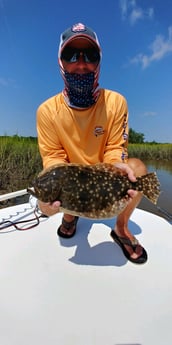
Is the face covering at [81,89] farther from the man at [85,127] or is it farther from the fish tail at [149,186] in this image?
the fish tail at [149,186]

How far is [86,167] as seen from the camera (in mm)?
1651

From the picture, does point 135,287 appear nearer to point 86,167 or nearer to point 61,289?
point 61,289

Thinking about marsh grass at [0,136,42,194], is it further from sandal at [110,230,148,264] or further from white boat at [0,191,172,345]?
sandal at [110,230,148,264]

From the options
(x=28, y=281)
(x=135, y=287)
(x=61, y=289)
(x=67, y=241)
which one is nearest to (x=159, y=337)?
(x=135, y=287)

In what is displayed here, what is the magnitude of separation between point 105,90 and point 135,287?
163cm

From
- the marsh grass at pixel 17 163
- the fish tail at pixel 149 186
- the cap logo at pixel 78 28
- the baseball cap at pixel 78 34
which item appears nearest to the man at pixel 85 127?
the baseball cap at pixel 78 34

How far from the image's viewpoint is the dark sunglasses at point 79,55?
2051 millimetres

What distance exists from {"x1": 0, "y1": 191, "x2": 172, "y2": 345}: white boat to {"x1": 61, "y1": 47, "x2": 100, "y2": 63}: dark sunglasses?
147cm

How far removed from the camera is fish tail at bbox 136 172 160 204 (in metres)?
1.71

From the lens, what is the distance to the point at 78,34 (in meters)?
1.97

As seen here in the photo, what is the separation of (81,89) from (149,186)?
0.99m

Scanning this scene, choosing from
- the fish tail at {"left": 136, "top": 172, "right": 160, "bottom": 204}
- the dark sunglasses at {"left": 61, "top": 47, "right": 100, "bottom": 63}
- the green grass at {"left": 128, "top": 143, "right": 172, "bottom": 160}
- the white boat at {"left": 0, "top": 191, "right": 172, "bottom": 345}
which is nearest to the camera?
the white boat at {"left": 0, "top": 191, "right": 172, "bottom": 345}

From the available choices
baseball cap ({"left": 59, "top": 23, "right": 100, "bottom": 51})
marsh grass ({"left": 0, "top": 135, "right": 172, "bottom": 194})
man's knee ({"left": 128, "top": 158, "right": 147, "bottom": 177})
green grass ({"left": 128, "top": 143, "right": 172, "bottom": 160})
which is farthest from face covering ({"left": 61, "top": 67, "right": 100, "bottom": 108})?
green grass ({"left": 128, "top": 143, "right": 172, "bottom": 160})

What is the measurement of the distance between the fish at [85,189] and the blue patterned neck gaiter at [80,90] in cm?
79
